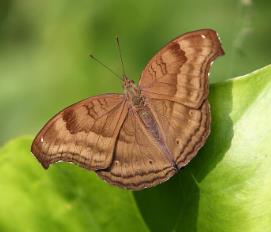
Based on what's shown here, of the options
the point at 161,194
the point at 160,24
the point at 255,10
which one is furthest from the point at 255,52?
the point at 161,194

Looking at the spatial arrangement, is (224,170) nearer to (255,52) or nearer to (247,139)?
(247,139)

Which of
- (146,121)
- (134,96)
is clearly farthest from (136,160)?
(134,96)

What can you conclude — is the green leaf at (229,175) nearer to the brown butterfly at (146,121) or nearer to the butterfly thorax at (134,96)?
the brown butterfly at (146,121)

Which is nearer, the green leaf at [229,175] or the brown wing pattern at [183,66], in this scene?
the green leaf at [229,175]

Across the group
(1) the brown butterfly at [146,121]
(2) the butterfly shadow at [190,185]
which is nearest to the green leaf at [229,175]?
(2) the butterfly shadow at [190,185]

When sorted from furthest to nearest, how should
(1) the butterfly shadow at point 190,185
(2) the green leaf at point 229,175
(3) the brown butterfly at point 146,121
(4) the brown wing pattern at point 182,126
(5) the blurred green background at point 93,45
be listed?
1. (5) the blurred green background at point 93,45
2. (3) the brown butterfly at point 146,121
3. (4) the brown wing pattern at point 182,126
4. (1) the butterfly shadow at point 190,185
5. (2) the green leaf at point 229,175

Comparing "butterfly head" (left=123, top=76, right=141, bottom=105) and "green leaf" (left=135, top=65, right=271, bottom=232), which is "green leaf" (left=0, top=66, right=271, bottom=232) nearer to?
"green leaf" (left=135, top=65, right=271, bottom=232)

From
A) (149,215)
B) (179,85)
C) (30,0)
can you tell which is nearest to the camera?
(149,215)

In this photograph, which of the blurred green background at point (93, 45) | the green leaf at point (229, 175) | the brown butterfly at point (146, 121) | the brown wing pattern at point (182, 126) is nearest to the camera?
the green leaf at point (229, 175)
